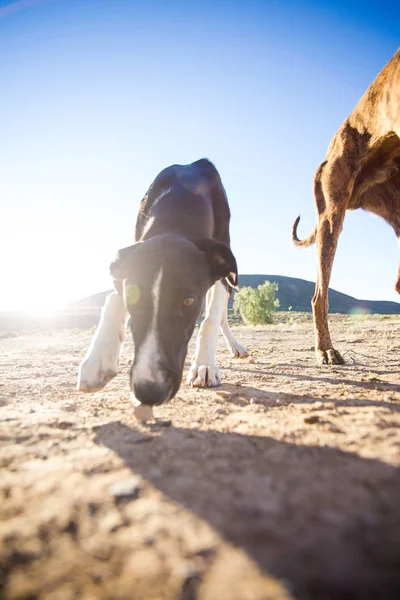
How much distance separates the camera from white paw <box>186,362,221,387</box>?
10.4 ft

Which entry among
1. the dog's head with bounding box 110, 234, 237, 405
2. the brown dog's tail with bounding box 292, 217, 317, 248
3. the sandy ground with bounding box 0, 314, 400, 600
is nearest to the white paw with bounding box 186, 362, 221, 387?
the dog's head with bounding box 110, 234, 237, 405

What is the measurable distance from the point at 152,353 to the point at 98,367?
0.63 metres

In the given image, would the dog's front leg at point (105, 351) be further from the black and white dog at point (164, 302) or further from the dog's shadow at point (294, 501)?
the dog's shadow at point (294, 501)

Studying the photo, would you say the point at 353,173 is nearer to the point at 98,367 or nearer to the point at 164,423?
the point at 98,367

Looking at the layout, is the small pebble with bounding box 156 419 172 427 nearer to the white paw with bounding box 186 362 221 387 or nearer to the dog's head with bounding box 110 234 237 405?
the dog's head with bounding box 110 234 237 405

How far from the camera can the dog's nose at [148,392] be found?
190 cm

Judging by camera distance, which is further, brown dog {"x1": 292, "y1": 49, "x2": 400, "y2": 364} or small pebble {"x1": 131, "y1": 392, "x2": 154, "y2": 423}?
brown dog {"x1": 292, "y1": 49, "x2": 400, "y2": 364}

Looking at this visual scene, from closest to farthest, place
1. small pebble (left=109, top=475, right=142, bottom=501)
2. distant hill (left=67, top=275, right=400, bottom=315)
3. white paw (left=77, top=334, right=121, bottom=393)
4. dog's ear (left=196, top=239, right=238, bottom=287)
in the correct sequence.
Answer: small pebble (left=109, top=475, right=142, bottom=501), white paw (left=77, top=334, right=121, bottom=393), dog's ear (left=196, top=239, right=238, bottom=287), distant hill (left=67, top=275, right=400, bottom=315)

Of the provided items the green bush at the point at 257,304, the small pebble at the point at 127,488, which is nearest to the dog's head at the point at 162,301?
the small pebble at the point at 127,488

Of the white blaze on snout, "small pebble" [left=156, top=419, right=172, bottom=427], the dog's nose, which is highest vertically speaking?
the white blaze on snout

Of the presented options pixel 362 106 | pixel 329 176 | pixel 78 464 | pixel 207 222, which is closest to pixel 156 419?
pixel 78 464

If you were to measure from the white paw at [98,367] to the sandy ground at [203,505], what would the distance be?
0.36 meters

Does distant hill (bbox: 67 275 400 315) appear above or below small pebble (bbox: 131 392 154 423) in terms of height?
above

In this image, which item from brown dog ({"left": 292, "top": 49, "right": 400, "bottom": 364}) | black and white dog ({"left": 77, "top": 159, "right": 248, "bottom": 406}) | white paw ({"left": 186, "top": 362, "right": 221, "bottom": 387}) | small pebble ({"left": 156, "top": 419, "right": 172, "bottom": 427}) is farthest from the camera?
brown dog ({"left": 292, "top": 49, "right": 400, "bottom": 364})
